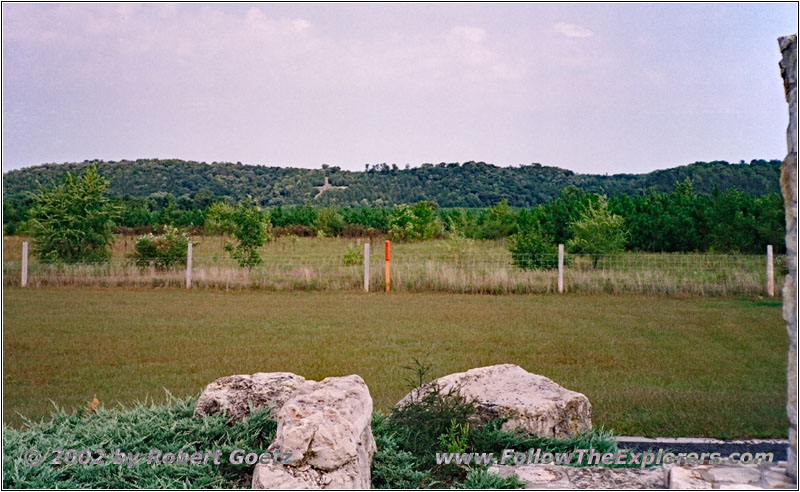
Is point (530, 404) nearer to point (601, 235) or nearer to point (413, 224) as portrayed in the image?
point (601, 235)

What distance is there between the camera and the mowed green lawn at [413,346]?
6207mm

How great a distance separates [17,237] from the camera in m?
28.0

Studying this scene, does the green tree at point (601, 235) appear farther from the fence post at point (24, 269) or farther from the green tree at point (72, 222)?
the fence post at point (24, 269)

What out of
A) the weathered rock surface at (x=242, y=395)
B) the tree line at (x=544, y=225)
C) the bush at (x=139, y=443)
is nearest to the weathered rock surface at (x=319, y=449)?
the bush at (x=139, y=443)

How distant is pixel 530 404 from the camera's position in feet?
15.0

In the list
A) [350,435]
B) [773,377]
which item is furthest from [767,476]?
[773,377]

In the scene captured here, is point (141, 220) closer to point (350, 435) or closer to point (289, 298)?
point (289, 298)

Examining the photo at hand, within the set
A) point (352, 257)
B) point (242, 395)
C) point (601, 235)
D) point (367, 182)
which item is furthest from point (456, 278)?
point (367, 182)

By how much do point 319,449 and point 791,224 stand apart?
259 centimetres

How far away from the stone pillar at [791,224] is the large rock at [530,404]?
126 cm

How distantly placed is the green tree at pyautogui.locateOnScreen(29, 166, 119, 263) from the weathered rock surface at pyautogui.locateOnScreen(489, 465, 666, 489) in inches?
625

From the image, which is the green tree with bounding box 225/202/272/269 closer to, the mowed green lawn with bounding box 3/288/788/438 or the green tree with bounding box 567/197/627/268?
the mowed green lawn with bounding box 3/288/788/438

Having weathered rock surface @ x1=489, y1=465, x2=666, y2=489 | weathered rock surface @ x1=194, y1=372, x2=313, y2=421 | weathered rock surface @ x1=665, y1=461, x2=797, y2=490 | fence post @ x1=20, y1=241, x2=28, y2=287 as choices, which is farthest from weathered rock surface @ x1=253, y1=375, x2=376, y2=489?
fence post @ x1=20, y1=241, x2=28, y2=287

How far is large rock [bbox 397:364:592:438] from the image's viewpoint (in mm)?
4531
